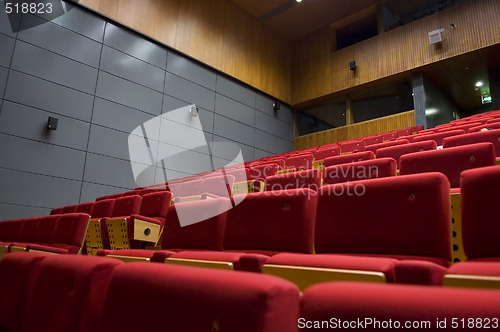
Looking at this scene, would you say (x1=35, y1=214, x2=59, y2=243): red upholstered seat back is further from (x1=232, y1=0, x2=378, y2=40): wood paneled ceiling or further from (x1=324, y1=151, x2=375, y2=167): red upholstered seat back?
(x1=232, y1=0, x2=378, y2=40): wood paneled ceiling

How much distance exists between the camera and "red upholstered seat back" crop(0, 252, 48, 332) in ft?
0.78

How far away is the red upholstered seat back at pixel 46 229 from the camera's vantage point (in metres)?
0.71

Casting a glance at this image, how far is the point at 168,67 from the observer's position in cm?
185

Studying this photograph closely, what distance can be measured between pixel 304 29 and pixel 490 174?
2552 mm

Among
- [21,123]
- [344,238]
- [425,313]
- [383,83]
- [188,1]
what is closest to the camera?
[425,313]

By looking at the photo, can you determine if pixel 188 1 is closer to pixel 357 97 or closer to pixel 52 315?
pixel 357 97

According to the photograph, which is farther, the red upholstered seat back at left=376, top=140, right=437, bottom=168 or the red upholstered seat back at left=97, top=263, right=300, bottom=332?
the red upholstered seat back at left=376, top=140, right=437, bottom=168

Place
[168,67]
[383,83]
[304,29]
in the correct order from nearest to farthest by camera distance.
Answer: [168,67], [383,83], [304,29]

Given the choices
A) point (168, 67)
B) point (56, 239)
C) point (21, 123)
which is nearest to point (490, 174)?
point (56, 239)

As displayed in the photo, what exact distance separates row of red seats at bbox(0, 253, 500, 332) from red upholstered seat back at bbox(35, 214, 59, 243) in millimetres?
617

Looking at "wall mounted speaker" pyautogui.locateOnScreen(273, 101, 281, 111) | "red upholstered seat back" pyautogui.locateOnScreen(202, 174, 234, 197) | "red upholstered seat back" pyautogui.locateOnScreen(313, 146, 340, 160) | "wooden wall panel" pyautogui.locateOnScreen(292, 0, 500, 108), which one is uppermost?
"wooden wall panel" pyautogui.locateOnScreen(292, 0, 500, 108)

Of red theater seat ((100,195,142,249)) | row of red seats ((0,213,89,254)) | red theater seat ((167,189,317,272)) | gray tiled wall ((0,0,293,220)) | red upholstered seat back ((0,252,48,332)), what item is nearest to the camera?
red upholstered seat back ((0,252,48,332))

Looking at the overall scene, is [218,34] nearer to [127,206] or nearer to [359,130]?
[359,130]

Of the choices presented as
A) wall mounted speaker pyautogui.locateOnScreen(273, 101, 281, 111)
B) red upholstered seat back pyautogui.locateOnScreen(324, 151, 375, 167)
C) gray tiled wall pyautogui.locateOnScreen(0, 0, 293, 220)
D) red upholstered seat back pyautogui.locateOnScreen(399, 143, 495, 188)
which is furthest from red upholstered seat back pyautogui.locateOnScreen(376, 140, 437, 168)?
wall mounted speaker pyautogui.locateOnScreen(273, 101, 281, 111)
